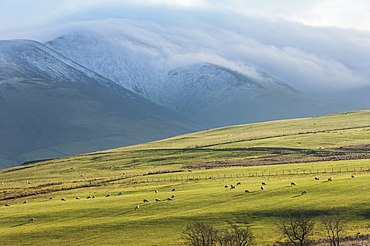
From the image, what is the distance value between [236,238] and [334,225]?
Answer: 12860 mm

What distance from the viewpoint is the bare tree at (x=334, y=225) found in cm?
Answer: 5446

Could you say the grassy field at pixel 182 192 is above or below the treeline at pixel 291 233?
above

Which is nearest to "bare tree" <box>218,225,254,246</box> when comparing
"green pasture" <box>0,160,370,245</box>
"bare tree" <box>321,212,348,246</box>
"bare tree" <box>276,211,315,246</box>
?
"green pasture" <box>0,160,370,245</box>

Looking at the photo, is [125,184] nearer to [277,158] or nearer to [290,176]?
[290,176]

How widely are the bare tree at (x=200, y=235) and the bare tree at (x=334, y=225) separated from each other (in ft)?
42.7

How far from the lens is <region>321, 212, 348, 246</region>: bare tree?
5446 cm

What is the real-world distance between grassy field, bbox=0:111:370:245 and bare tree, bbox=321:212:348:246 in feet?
3.27

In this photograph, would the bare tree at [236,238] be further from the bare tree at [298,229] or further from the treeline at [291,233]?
the bare tree at [298,229]

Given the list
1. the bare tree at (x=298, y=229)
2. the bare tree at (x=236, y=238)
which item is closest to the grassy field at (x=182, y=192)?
the bare tree at (x=298, y=229)

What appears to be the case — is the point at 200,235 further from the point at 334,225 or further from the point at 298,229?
the point at 334,225

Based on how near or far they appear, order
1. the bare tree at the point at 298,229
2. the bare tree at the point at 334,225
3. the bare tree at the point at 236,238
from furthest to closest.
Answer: the bare tree at the point at 298,229, the bare tree at the point at 334,225, the bare tree at the point at 236,238

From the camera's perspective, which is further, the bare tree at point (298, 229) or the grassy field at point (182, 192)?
the grassy field at point (182, 192)

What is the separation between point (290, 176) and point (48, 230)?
48819mm

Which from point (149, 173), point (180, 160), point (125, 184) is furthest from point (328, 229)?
point (180, 160)
